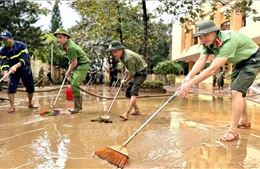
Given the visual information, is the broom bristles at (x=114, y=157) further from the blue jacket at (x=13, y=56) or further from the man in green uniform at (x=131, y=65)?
the blue jacket at (x=13, y=56)

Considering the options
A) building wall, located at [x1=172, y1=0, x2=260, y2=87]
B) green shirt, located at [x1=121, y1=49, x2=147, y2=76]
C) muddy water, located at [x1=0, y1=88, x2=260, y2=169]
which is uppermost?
building wall, located at [x1=172, y1=0, x2=260, y2=87]

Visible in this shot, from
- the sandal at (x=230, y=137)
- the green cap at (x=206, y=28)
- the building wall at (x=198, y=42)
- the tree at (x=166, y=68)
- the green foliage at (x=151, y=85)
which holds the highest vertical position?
the building wall at (x=198, y=42)

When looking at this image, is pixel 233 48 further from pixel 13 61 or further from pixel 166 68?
pixel 166 68

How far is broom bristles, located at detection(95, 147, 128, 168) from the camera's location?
8.46 feet

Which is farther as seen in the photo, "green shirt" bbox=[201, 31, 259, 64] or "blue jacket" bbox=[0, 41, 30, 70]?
"blue jacket" bbox=[0, 41, 30, 70]

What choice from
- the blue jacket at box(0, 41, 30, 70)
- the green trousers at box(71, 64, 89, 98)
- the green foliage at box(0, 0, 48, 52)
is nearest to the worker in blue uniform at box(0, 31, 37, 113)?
the blue jacket at box(0, 41, 30, 70)

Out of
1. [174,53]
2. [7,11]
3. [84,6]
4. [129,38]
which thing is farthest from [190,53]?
[7,11]

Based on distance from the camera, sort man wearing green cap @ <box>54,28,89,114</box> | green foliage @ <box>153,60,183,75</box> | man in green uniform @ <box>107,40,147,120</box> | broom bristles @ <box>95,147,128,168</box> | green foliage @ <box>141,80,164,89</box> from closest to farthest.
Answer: broom bristles @ <box>95,147,128,168</box> < man in green uniform @ <box>107,40,147,120</box> < man wearing green cap @ <box>54,28,89,114</box> < green foliage @ <box>141,80,164,89</box> < green foliage @ <box>153,60,183,75</box>

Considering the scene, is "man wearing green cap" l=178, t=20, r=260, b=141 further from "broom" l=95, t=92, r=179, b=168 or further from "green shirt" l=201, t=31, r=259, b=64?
"broom" l=95, t=92, r=179, b=168

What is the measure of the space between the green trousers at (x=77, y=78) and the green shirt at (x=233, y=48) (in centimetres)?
272

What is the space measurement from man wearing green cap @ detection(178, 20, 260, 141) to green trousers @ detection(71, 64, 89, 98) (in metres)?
2.66

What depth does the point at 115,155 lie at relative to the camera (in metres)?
2.67

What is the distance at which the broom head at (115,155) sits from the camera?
259cm

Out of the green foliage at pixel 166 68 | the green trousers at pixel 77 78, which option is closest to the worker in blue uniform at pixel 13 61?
the green trousers at pixel 77 78
